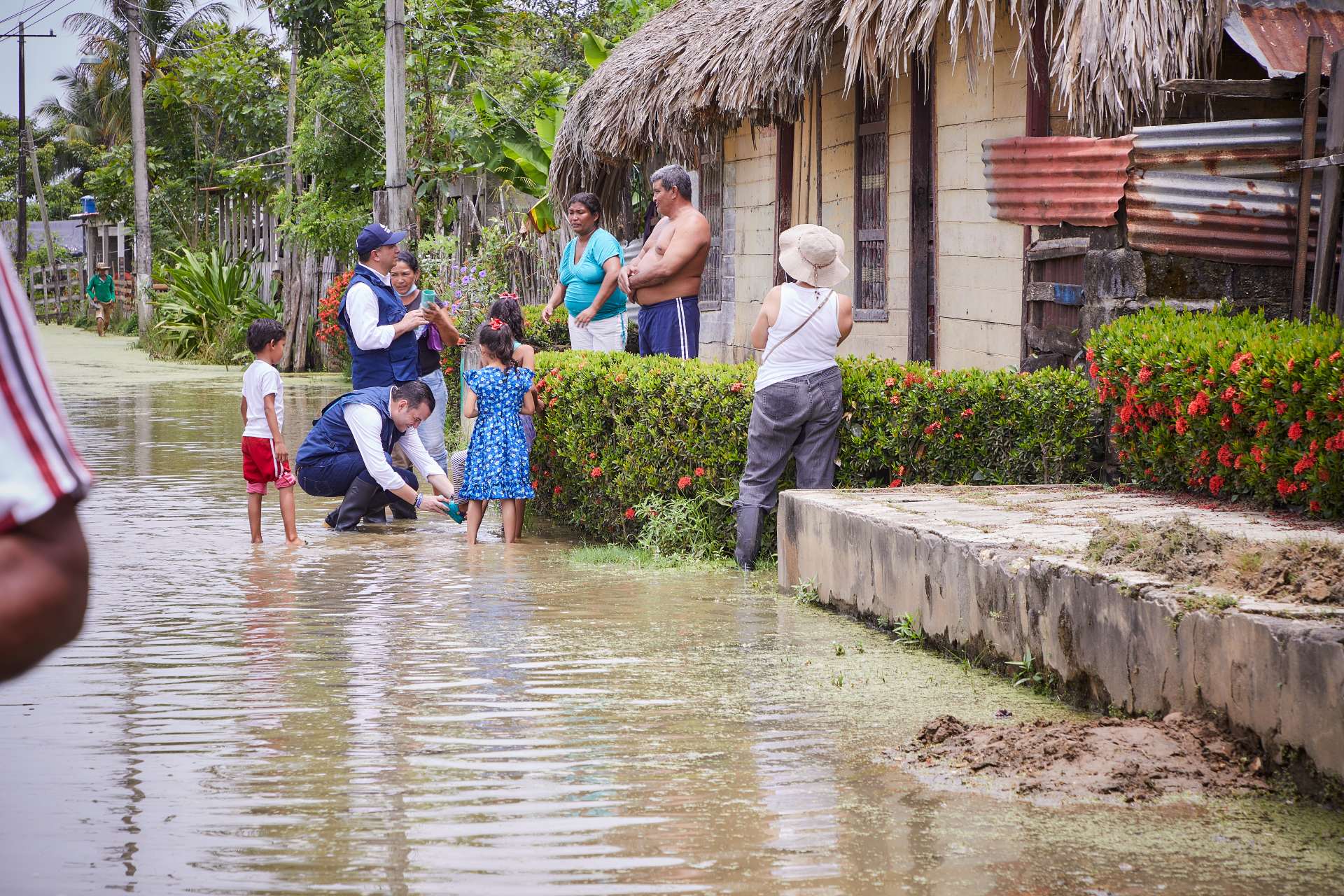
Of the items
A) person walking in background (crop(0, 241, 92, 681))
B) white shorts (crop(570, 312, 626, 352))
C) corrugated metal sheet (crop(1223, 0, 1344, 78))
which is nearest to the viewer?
person walking in background (crop(0, 241, 92, 681))

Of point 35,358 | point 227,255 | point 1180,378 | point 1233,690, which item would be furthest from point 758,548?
point 227,255

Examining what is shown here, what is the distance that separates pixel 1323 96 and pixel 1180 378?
2233 millimetres

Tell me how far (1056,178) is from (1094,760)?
17.0 feet

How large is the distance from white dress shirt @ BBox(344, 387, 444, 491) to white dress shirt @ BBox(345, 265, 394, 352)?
1.16 ft

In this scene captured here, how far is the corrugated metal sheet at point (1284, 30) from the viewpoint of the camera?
7820 millimetres

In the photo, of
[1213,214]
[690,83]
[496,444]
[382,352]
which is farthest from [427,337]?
[1213,214]

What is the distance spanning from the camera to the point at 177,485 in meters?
11.8

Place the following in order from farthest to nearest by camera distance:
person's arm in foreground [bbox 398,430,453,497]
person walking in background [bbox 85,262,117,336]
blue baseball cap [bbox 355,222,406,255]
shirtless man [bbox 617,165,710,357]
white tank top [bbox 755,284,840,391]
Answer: person walking in background [bbox 85,262,117,336] → shirtless man [bbox 617,165,710,357] → blue baseball cap [bbox 355,222,406,255] → person's arm in foreground [bbox 398,430,453,497] → white tank top [bbox 755,284,840,391]

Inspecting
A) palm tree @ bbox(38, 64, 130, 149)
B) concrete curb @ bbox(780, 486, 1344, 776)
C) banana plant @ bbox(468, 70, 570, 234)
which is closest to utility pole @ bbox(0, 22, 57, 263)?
palm tree @ bbox(38, 64, 130, 149)

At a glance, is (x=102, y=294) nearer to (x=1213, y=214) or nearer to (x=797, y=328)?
(x=797, y=328)

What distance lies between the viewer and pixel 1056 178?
8766 mm

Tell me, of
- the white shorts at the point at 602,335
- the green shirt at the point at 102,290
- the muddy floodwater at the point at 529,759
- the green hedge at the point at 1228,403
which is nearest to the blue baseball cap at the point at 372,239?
the white shorts at the point at 602,335

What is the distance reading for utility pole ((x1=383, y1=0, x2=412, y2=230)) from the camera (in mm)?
15492

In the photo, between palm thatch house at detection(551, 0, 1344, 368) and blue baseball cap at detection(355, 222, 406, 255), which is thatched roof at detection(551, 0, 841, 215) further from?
blue baseball cap at detection(355, 222, 406, 255)
